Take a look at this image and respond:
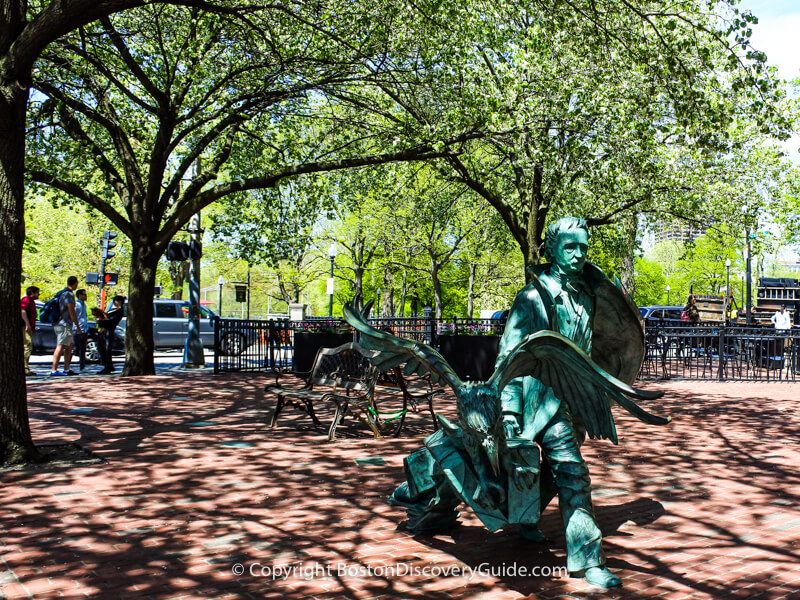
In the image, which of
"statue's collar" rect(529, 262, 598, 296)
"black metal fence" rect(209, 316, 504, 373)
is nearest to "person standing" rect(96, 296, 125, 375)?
"black metal fence" rect(209, 316, 504, 373)

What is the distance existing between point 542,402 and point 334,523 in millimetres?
1894

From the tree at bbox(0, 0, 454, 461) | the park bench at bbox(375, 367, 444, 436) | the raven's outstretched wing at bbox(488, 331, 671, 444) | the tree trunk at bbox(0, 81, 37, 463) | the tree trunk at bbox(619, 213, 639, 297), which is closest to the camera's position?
the raven's outstretched wing at bbox(488, 331, 671, 444)

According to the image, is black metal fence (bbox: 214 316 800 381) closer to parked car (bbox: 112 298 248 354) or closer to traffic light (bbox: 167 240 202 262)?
traffic light (bbox: 167 240 202 262)

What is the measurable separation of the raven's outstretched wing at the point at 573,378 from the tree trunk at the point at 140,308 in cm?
1231

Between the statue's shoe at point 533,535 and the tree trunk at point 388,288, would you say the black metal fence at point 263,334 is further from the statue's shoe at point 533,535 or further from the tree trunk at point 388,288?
the tree trunk at point 388,288

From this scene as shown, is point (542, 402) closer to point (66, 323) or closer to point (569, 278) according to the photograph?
point (569, 278)

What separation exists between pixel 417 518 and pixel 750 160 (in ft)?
60.5

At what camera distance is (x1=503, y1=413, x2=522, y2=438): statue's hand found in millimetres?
3861

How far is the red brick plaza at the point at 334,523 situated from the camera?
3.82 m

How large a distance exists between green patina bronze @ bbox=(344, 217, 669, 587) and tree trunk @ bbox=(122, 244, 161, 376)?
1149 cm

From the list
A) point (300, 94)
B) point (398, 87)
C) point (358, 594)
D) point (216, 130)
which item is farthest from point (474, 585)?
point (216, 130)

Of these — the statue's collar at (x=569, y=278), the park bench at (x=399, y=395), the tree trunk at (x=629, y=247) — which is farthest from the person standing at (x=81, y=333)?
the statue's collar at (x=569, y=278)

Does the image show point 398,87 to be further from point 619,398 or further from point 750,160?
point 750,160

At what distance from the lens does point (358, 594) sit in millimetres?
3691
